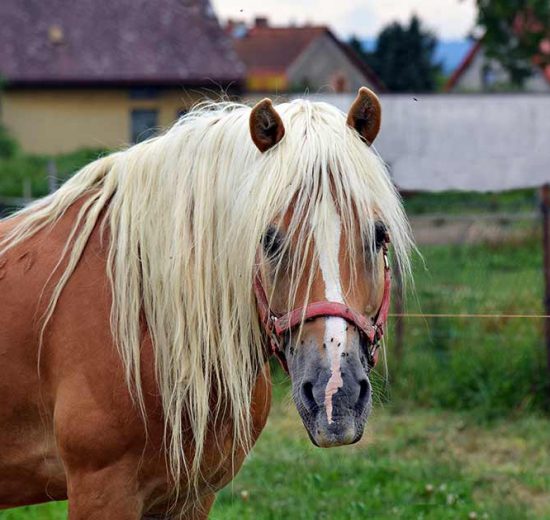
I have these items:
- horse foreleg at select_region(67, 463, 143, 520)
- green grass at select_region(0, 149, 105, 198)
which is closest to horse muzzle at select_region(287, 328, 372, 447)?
horse foreleg at select_region(67, 463, 143, 520)

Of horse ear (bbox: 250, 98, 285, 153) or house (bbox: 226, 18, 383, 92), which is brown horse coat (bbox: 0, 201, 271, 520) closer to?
horse ear (bbox: 250, 98, 285, 153)

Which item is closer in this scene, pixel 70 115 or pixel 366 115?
pixel 366 115

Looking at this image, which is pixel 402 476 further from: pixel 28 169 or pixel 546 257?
pixel 28 169

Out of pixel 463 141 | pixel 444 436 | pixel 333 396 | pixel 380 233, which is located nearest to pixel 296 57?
pixel 463 141

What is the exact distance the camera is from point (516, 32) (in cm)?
2644

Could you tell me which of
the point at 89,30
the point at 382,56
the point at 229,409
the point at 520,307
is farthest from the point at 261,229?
the point at 382,56

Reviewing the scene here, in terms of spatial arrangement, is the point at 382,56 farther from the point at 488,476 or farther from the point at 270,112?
the point at 270,112

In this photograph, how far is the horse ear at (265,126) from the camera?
2822 millimetres

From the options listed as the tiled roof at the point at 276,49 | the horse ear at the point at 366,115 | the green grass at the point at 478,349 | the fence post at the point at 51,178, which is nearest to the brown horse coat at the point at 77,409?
the horse ear at the point at 366,115

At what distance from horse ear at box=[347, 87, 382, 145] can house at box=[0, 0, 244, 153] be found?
83.7ft

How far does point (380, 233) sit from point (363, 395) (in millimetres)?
476

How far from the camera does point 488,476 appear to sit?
232 inches

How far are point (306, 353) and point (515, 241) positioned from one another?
9.02 m

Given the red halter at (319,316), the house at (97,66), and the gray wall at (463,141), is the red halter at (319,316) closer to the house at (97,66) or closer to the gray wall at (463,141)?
the gray wall at (463,141)
